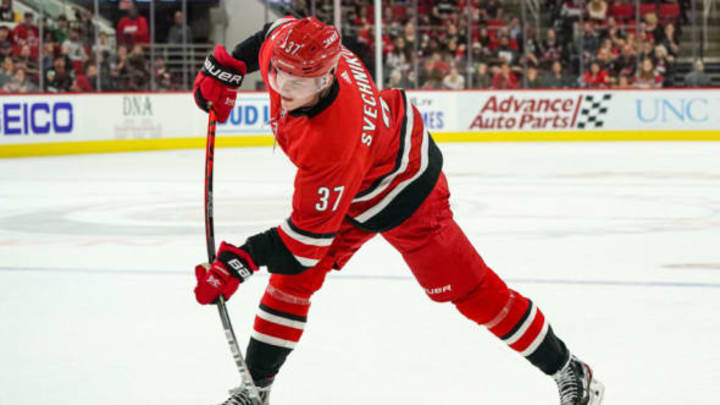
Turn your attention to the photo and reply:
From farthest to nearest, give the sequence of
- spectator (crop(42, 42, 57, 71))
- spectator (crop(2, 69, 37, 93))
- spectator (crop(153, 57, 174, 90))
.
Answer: spectator (crop(153, 57, 174, 90))
spectator (crop(42, 42, 57, 71))
spectator (crop(2, 69, 37, 93))

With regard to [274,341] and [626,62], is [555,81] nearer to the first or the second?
[626,62]

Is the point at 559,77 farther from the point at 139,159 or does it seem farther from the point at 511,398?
the point at 511,398

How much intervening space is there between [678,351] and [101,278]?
253 centimetres

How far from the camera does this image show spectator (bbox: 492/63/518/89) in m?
15.0

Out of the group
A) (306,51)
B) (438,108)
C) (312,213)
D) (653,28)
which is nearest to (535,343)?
(312,213)

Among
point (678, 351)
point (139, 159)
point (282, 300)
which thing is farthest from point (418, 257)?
point (139, 159)

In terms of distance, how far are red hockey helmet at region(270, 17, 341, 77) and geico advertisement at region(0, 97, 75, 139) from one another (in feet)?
33.9

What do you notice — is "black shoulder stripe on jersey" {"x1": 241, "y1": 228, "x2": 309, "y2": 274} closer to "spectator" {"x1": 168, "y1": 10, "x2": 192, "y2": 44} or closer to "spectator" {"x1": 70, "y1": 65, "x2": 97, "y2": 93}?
"spectator" {"x1": 70, "y1": 65, "x2": 97, "y2": 93}

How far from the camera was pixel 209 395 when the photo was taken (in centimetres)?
286

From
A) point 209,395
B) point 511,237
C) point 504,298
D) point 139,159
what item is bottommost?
point 139,159

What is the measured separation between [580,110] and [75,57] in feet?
22.4

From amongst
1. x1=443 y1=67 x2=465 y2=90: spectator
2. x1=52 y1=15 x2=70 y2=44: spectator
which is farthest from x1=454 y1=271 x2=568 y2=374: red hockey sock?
x1=443 y1=67 x2=465 y2=90: spectator

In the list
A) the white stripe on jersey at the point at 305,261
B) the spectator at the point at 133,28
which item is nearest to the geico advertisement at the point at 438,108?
the spectator at the point at 133,28

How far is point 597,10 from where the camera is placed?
15.7m
